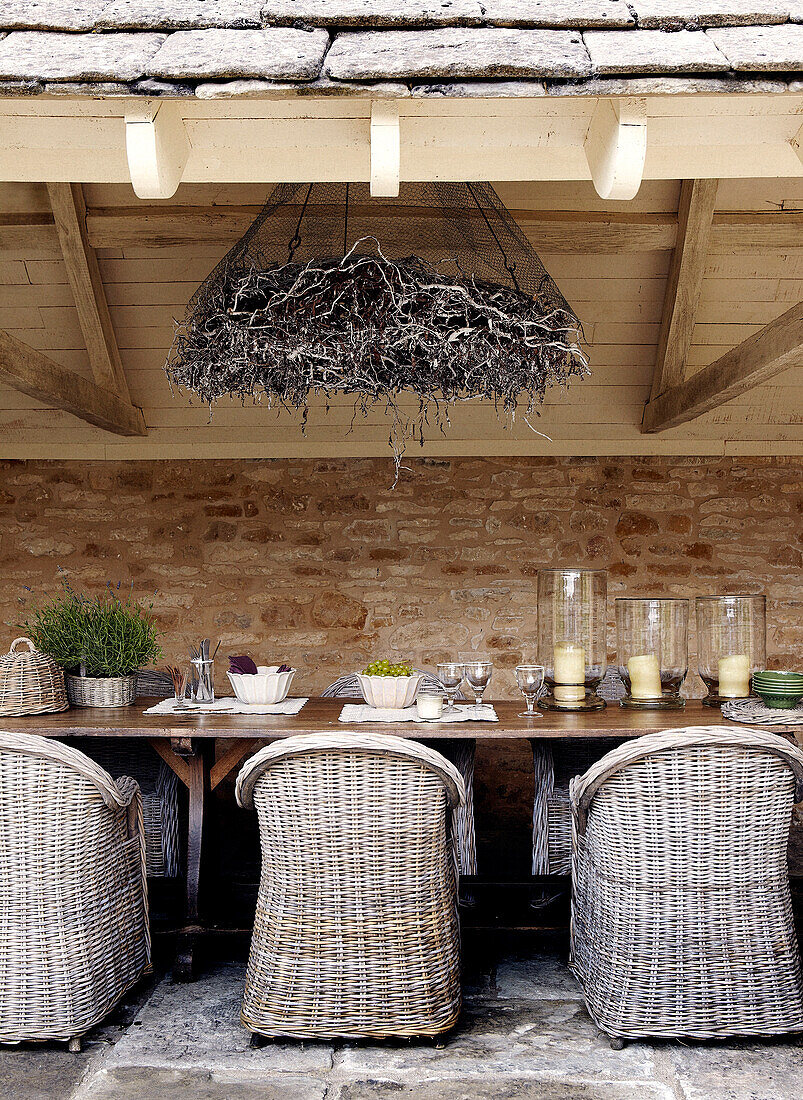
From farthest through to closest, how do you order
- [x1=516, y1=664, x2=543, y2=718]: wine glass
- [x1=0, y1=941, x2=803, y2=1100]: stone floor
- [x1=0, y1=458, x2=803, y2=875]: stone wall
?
[x1=0, y1=458, x2=803, y2=875]: stone wall < [x1=516, y1=664, x2=543, y2=718]: wine glass < [x1=0, y1=941, x2=803, y2=1100]: stone floor

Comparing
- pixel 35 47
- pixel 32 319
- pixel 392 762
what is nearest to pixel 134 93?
pixel 35 47

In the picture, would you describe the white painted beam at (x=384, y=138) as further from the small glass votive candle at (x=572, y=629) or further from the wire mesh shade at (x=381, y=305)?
the small glass votive candle at (x=572, y=629)

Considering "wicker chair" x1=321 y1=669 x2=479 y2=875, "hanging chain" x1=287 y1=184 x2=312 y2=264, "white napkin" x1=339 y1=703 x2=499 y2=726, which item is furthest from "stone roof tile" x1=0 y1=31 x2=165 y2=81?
"wicker chair" x1=321 y1=669 x2=479 y2=875

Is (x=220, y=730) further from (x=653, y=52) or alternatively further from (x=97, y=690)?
(x=653, y=52)

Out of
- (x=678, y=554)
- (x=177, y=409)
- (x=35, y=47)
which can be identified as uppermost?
(x=35, y=47)

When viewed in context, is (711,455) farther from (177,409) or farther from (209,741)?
(209,741)

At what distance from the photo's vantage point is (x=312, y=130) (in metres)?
2.13

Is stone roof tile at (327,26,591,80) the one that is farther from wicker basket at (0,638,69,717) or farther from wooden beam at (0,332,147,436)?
wicker basket at (0,638,69,717)

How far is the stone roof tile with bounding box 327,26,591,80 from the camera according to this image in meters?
1.94

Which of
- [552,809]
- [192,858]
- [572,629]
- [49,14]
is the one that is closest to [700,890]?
[552,809]

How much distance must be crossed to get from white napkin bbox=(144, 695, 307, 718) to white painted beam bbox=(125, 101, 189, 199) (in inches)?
68.0

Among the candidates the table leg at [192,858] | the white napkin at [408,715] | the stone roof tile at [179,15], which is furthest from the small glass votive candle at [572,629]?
the stone roof tile at [179,15]

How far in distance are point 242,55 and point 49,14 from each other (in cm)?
49

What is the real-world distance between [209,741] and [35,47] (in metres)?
2.10
